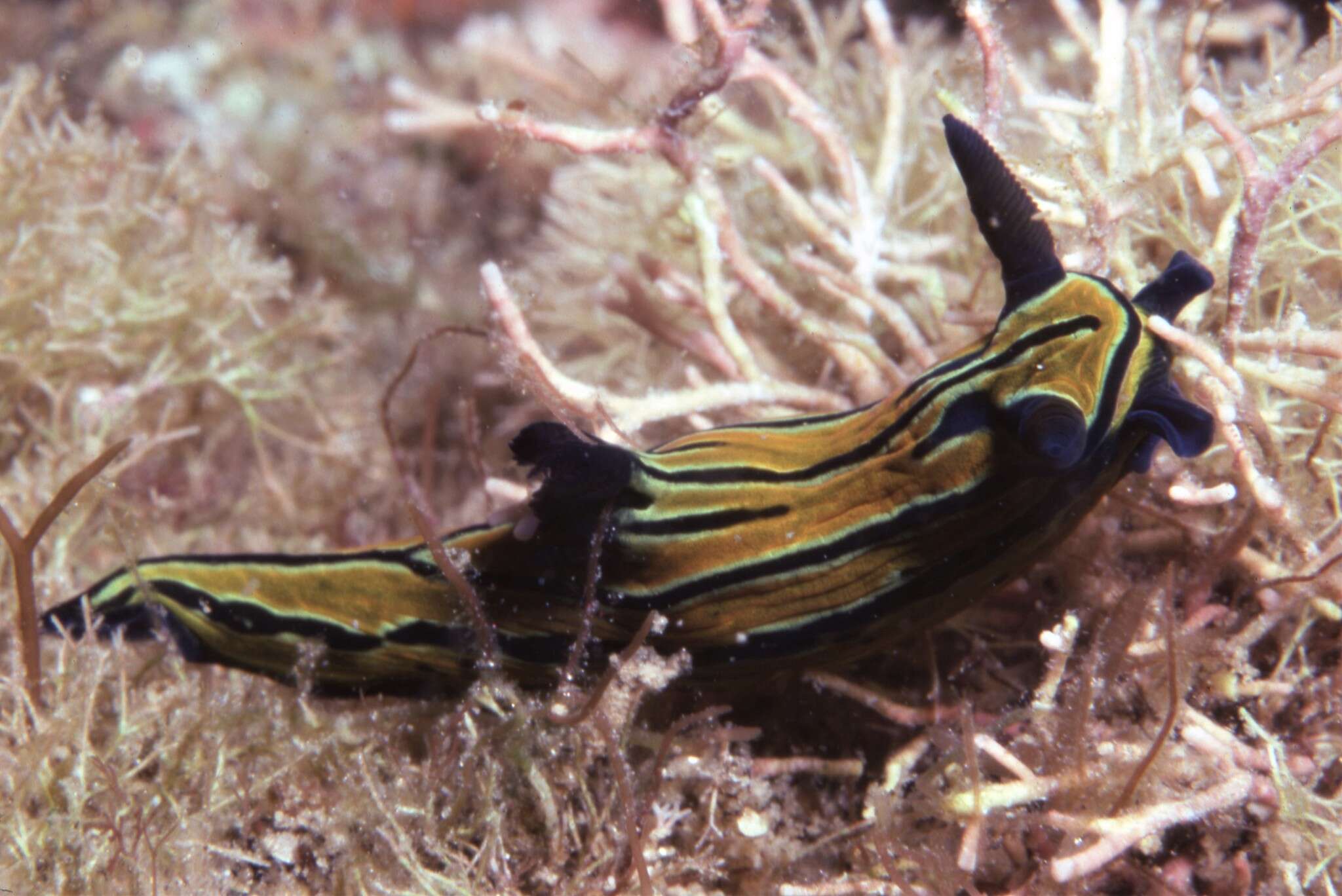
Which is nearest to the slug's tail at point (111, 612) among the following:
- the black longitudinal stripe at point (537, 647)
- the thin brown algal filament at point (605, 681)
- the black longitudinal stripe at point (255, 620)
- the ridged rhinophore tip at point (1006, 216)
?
the black longitudinal stripe at point (255, 620)

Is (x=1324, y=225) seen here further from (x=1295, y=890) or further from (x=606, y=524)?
(x=606, y=524)

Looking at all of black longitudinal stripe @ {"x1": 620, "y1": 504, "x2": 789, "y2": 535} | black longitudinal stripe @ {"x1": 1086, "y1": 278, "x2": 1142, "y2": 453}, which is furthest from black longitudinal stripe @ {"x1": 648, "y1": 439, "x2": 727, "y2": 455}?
black longitudinal stripe @ {"x1": 1086, "y1": 278, "x2": 1142, "y2": 453}

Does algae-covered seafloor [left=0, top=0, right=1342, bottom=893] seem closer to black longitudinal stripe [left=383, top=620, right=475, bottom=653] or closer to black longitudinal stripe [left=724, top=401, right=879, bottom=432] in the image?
black longitudinal stripe [left=383, top=620, right=475, bottom=653]

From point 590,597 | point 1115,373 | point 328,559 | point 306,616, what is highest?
point 1115,373

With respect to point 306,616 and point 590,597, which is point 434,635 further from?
point 590,597

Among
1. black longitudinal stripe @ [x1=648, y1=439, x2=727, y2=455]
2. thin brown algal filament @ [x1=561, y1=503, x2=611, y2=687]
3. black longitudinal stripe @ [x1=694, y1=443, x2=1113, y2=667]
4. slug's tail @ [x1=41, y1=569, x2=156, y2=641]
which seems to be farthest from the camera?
slug's tail @ [x1=41, y1=569, x2=156, y2=641]

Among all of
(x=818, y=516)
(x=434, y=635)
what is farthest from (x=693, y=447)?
(x=434, y=635)

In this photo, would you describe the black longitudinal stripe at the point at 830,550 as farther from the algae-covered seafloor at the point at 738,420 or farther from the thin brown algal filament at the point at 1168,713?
the thin brown algal filament at the point at 1168,713
